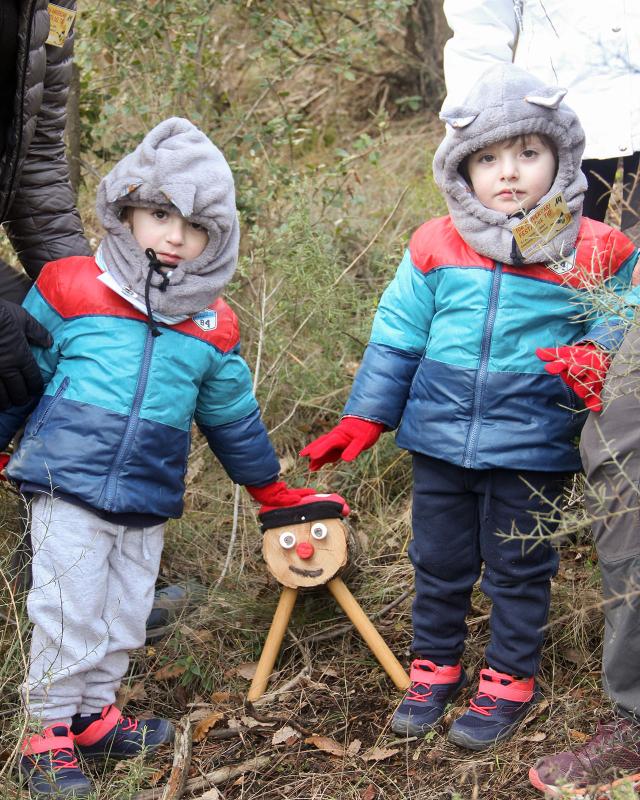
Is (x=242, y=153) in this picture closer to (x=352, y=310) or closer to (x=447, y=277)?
(x=352, y=310)

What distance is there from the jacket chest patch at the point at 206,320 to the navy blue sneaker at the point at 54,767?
1.24 m

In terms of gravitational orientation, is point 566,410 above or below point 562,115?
below

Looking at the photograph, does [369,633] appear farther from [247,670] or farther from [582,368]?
[582,368]

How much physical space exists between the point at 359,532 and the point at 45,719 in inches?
60.7

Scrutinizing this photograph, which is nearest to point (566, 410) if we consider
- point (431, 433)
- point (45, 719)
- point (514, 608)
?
point (431, 433)

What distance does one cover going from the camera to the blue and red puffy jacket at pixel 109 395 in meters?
2.95

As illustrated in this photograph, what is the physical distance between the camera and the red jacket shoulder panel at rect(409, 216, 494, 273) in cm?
304

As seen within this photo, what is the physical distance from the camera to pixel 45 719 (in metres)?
2.94

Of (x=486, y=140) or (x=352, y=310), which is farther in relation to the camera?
Answer: (x=352, y=310)

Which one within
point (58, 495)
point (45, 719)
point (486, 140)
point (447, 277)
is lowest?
point (45, 719)

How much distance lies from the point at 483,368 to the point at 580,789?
3.82 ft

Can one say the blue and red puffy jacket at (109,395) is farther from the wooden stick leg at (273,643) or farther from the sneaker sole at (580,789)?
the sneaker sole at (580,789)

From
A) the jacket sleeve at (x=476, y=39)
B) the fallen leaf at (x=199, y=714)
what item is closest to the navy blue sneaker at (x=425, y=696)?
the fallen leaf at (x=199, y=714)

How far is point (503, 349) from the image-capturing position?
9.81 ft
